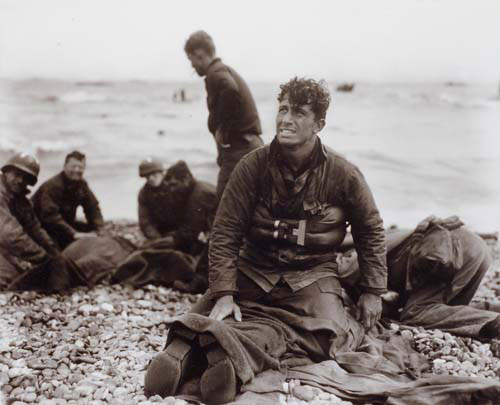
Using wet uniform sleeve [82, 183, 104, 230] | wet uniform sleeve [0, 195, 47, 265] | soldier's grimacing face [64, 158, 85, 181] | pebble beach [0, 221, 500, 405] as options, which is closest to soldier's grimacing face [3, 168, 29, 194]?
wet uniform sleeve [0, 195, 47, 265]

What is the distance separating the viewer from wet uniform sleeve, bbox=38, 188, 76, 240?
695cm

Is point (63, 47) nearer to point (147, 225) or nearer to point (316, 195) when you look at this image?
point (147, 225)

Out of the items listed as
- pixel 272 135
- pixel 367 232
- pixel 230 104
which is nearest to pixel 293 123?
pixel 367 232

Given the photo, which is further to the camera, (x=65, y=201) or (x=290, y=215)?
(x=65, y=201)

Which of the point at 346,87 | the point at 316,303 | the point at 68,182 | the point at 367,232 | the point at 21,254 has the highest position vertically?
the point at 346,87

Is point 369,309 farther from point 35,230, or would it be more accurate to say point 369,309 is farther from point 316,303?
point 35,230

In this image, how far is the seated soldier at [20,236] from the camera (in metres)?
5.81

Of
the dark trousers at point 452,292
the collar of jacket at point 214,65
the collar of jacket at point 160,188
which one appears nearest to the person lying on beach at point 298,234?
the dark trousers at point 452,292

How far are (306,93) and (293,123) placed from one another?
19 centimetres

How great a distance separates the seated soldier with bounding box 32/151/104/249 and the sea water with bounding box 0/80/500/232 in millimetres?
1996

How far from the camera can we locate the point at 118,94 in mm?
11250

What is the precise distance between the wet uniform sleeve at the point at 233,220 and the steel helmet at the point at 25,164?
2.94 m

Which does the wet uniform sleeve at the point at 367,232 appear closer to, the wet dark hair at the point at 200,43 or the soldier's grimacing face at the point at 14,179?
the wet dark hair at the point at 200,43

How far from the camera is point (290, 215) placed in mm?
3973
